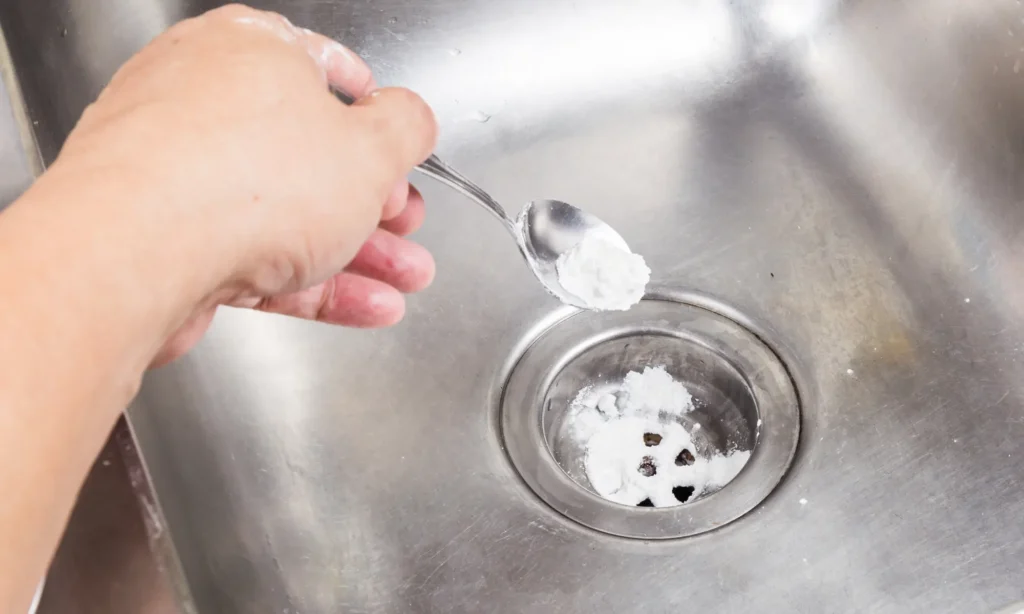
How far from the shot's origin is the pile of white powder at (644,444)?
0.61 meters

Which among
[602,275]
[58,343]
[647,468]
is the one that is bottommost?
[647,468]

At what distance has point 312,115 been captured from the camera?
0.35 meters

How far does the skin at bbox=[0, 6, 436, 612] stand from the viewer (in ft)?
0.87

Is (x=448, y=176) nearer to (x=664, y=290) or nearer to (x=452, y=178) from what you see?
(x=452, y=178)

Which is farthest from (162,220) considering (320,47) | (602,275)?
(602,275)

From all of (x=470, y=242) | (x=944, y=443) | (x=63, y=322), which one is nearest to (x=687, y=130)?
(x=470, y=242)

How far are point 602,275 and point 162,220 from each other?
35 centimetres

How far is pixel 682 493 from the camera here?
2.01 ft

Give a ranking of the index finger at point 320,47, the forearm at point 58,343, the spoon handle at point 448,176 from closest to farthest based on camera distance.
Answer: the forearm at point 58,343
the index finger at point 320,47
the spoon handle at point 448,176

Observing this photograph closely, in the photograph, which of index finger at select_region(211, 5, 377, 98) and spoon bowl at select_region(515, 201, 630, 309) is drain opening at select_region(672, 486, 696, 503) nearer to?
spoon bowl at select_region(515, 201, 630, 309)

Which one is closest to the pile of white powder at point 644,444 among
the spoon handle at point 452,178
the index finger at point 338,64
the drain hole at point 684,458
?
the drain hole at point 684,458

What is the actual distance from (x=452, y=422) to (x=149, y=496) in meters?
0.22

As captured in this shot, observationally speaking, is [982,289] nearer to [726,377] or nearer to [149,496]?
[726,377]

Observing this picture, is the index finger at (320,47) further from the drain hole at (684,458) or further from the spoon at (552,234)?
the drain hole at (684,458)
